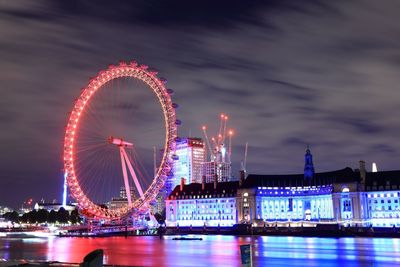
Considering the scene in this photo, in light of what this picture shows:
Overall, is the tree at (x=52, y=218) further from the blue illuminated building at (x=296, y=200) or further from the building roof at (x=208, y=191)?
the building roof at (x=208, y=191)

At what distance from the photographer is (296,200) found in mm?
133500

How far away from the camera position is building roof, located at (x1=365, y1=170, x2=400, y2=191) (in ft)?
376

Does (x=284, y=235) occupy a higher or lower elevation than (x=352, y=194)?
lower

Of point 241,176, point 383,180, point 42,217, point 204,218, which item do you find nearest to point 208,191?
point 204,218

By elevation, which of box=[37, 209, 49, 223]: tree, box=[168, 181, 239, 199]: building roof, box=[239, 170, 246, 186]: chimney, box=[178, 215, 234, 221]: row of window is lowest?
box=[178, 215, 234, 221]: row of window

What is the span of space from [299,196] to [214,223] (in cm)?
2543

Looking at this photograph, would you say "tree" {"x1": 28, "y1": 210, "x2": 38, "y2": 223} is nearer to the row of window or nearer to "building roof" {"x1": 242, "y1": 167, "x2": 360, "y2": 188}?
the row of window

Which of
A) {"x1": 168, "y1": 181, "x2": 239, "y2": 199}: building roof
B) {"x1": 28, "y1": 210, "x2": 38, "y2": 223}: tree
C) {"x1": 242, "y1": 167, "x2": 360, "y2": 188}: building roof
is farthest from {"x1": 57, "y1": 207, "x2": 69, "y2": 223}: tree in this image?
{"x1": 242, "y1": 167, "x2": 360, "y2": 188}: building roof

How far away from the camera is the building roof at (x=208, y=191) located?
5566 inches

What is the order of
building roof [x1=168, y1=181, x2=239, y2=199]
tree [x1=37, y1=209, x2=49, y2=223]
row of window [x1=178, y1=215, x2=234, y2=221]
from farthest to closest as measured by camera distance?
tree [x1=37, y1=209, x2=49, y2=223] → building roof [x1=168, y1=181, x2=239, y2=199] → row of window [x1=178, y1=215, x2=234, y2=221]

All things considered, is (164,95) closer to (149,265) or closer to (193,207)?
(149,265)

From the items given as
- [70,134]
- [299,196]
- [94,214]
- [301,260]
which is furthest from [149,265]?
[299,196]

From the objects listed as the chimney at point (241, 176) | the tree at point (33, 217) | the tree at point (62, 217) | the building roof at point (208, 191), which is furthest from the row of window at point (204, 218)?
the tree at point (33, 217)

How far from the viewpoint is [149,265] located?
139ft
